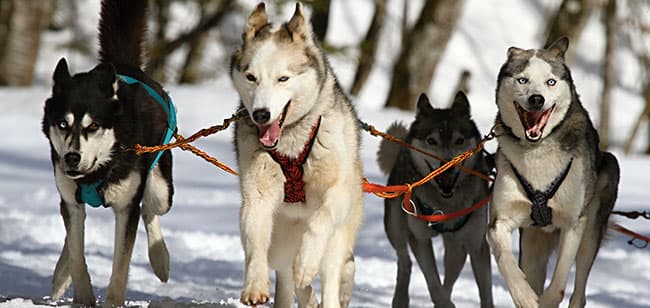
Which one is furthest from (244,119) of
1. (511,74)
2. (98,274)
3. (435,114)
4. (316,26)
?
(316,26)

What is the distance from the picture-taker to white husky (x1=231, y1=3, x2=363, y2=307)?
4.60 m

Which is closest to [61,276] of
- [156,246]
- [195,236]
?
[156,246]

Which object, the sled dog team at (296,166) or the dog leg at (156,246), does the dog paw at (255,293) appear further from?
the dog leg at (156,246)

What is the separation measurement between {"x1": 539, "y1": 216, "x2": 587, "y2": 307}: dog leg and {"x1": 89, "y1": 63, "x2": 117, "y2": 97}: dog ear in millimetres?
2310

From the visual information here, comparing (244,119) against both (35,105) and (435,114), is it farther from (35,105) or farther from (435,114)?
(35,105)

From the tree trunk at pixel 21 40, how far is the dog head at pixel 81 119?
13.8 m

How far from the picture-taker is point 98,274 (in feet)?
25.1

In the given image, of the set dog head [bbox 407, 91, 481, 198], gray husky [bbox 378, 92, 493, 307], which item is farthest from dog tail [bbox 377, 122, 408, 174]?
dog head [bbox 407, 91, 481, 198]

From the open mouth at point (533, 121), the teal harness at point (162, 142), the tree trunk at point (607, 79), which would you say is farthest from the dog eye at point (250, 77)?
the tree trunk at point (607, 79)

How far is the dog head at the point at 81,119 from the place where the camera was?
5.07m

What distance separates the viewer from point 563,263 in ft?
17.5

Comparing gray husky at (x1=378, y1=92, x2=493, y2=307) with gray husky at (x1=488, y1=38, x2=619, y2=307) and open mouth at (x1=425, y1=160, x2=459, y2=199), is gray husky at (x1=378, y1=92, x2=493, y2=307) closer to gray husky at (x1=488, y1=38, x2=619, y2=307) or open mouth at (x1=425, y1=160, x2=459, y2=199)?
open mouth at (x1=425, y1=160, x2=459, y2=199)

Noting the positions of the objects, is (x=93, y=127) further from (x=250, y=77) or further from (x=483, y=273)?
(x=483, y=273)

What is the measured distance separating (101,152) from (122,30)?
122 cm
